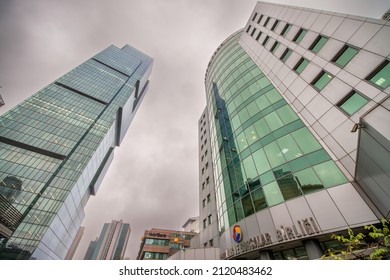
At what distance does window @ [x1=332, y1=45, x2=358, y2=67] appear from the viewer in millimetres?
12674

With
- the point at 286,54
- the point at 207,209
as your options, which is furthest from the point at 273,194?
the point at 286,54

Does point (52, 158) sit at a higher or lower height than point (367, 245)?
higher

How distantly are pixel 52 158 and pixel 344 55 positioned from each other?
77.5 metres

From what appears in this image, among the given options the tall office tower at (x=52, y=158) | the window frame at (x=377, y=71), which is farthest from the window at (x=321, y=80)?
the tall office tower at (x=52, y=158)

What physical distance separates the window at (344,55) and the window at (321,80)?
106 centimetres

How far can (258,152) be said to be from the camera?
16578 mm

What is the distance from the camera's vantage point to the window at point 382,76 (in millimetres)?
10247

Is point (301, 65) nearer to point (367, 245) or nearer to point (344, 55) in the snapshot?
point (344, 55)

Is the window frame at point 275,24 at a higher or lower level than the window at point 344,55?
higher

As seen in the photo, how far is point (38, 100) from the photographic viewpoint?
70.3 meters

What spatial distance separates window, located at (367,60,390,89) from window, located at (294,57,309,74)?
6563 millimetres

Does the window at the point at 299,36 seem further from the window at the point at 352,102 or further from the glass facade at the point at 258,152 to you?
the window at the point at 352,102
